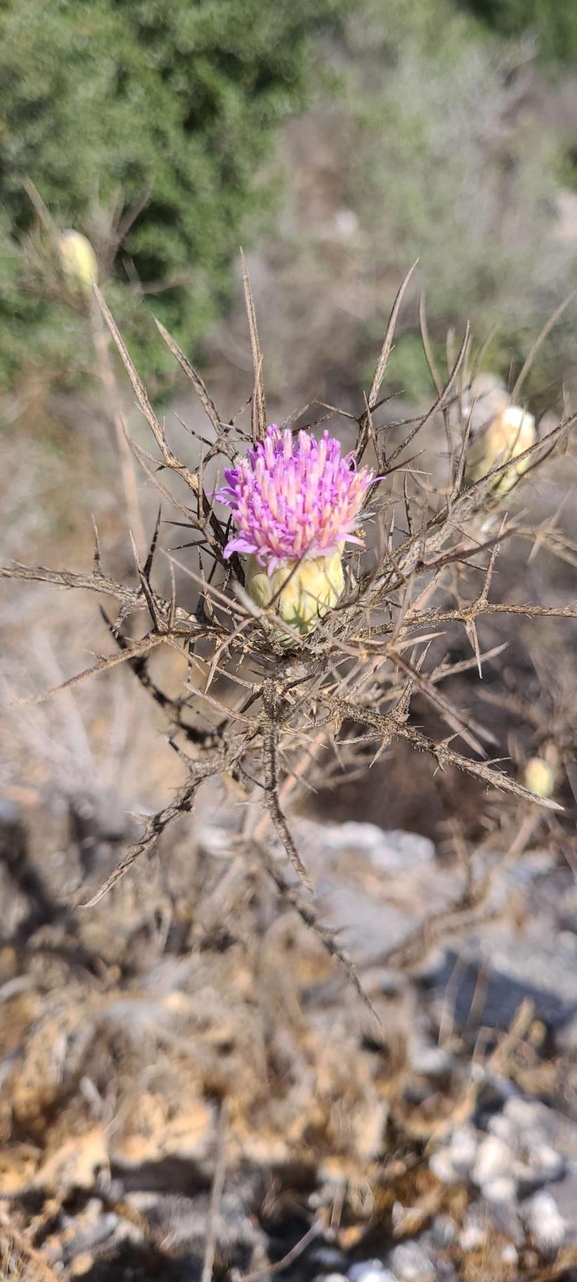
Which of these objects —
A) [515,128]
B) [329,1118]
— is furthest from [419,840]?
[515,128]

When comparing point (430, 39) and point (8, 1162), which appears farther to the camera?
point (430, 39)

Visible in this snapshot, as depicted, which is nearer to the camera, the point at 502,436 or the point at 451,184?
the point at 502,436

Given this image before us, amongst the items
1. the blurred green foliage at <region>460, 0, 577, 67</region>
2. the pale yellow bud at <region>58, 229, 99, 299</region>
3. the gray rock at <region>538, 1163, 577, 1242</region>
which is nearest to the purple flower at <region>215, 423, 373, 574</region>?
the pale yellow bud at <region>58, 229, 99, 299</region>

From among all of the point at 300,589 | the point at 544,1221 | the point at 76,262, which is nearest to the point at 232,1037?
the point at 544,1221

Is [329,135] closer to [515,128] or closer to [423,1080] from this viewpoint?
[515,128]

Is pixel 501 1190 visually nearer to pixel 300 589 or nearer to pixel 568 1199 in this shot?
pixel 568 1199

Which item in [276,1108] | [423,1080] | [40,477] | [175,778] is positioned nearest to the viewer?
[276,1108]
